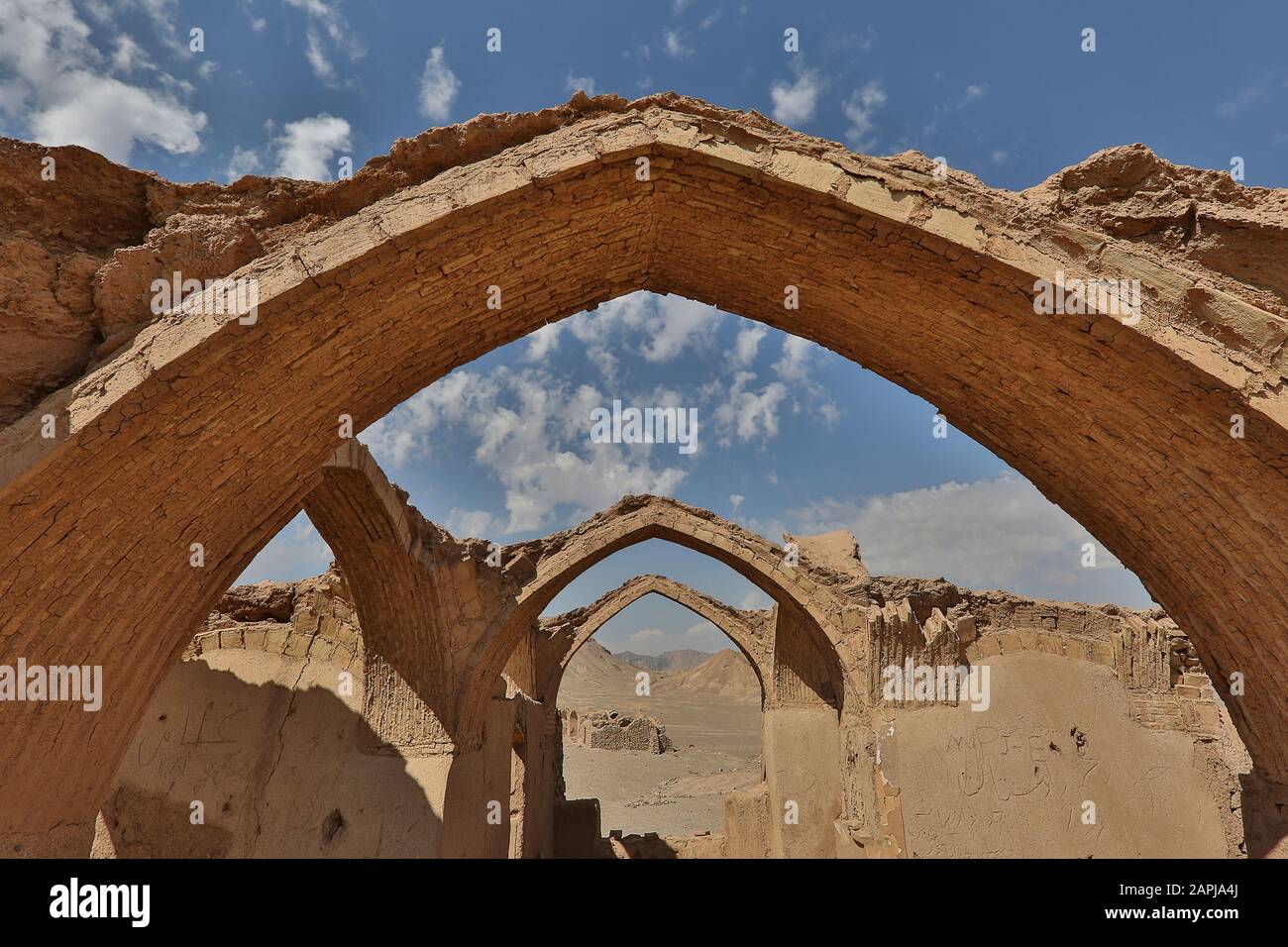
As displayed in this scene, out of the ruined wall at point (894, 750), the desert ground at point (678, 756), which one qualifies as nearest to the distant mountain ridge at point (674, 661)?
the desert ground at point (678, 756)

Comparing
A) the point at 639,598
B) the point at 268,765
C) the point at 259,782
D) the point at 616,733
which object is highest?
the point at 639,598

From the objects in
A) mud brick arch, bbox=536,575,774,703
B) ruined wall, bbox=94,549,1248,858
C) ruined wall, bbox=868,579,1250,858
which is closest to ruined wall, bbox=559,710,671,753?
mud brick arch, bbox=536,575,774,703

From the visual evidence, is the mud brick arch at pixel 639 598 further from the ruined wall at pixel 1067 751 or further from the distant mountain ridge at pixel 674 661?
the distant mountain ridge at pixel 674 661

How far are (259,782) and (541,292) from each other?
666cm

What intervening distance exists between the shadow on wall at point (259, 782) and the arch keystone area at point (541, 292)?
4.02 metres

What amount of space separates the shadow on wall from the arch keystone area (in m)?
4.02

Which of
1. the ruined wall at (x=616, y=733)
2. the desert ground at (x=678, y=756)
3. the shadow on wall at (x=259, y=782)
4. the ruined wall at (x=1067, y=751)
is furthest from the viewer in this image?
the ruined wall at (x=616, y=733)

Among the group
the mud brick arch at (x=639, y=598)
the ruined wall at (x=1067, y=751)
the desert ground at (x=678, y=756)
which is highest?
the mud brick arch at (x=639, y=598)

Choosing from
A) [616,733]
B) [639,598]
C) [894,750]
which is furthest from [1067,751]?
[616,733]

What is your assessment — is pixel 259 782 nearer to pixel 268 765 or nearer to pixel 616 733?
pixel 268 765

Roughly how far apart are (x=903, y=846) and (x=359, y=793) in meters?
6.78

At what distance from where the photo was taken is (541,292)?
4.75 metres

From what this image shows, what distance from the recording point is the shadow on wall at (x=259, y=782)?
8258mm

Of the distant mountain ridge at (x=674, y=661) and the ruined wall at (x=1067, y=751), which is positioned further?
the distant mountain ridge at (x=674, y=661)
